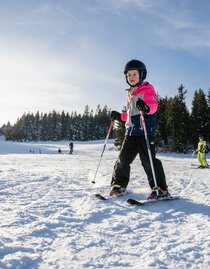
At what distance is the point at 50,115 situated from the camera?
132125mm

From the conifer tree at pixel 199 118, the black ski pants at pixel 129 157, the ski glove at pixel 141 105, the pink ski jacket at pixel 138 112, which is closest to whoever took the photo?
the ski glove at pixel 141 105

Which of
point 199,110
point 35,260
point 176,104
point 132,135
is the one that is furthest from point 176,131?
point 35,260

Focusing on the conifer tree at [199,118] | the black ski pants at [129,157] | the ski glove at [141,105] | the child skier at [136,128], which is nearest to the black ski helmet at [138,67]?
the child skier at [136,128]

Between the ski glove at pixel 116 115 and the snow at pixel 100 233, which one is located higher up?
the ski glove at pixel 116 115

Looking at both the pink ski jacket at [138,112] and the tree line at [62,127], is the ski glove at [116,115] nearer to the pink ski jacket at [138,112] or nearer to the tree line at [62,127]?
the pink ski jacket at [138,112]

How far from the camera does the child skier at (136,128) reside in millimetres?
4812

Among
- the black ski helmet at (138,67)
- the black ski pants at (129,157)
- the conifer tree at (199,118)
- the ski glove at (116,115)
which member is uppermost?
the conifer tree at (199,118)

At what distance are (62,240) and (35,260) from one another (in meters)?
0.45

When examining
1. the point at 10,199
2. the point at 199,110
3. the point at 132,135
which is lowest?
the point at 10,199

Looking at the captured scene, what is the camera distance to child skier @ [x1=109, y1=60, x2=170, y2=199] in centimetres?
481

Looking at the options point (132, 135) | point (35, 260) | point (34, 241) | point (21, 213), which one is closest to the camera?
point (35, 260)

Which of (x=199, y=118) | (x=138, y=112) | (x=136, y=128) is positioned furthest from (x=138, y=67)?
(x=199, y=118)

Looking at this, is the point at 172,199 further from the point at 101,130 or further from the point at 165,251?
the point at 101,130

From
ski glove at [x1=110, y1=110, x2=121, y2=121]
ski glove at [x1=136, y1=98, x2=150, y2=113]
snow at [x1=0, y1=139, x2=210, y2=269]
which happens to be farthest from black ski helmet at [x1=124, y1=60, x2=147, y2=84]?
snow at [x1=0, y1=139, x2=210, y2=269]
